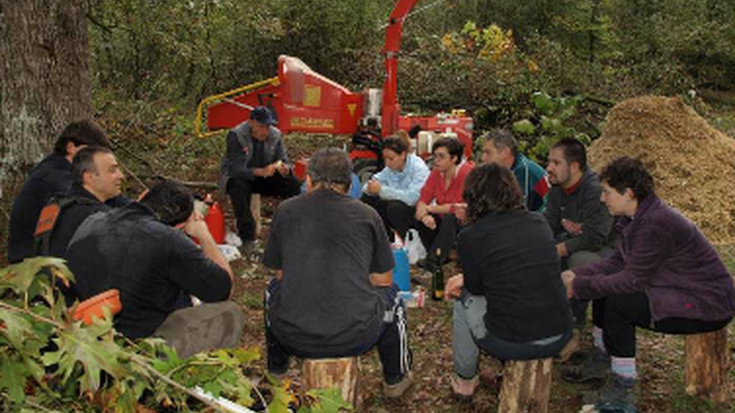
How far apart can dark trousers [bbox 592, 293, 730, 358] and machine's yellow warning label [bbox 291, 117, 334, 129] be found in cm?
496

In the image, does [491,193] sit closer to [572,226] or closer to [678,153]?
[572,226]

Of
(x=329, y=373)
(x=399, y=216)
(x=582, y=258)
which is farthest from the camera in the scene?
(x=399, y=216)

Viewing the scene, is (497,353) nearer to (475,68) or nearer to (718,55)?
(475,68)

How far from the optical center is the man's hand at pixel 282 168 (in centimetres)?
690

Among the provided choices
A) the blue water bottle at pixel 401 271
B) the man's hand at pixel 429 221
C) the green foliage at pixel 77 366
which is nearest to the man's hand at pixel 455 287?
the blue water bottle at pixel 401 271

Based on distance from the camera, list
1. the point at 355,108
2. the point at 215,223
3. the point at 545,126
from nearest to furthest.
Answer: the point at 215,223 < the point at 355,108 < the point at 545,126

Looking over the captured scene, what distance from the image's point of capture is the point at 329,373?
146 inches

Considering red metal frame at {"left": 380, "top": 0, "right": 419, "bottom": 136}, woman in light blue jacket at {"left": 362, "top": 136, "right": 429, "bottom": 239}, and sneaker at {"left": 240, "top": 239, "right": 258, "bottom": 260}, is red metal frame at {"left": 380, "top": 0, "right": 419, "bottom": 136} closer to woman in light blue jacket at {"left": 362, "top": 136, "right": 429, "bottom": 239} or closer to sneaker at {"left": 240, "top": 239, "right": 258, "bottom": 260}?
woman in light blue jacket at {"left": 362, "top": 136, "right": 429, "bottom": 239}

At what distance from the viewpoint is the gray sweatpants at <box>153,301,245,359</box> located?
3.73 m

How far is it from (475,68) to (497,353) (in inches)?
324

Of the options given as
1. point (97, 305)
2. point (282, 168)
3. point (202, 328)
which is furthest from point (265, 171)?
point (97, 305)

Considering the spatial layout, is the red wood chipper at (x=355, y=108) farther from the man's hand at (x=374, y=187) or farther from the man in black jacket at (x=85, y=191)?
the man in black jacket at (x=85, y=191)

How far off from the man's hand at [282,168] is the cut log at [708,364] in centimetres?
397

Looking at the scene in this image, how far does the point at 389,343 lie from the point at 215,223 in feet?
9.75
